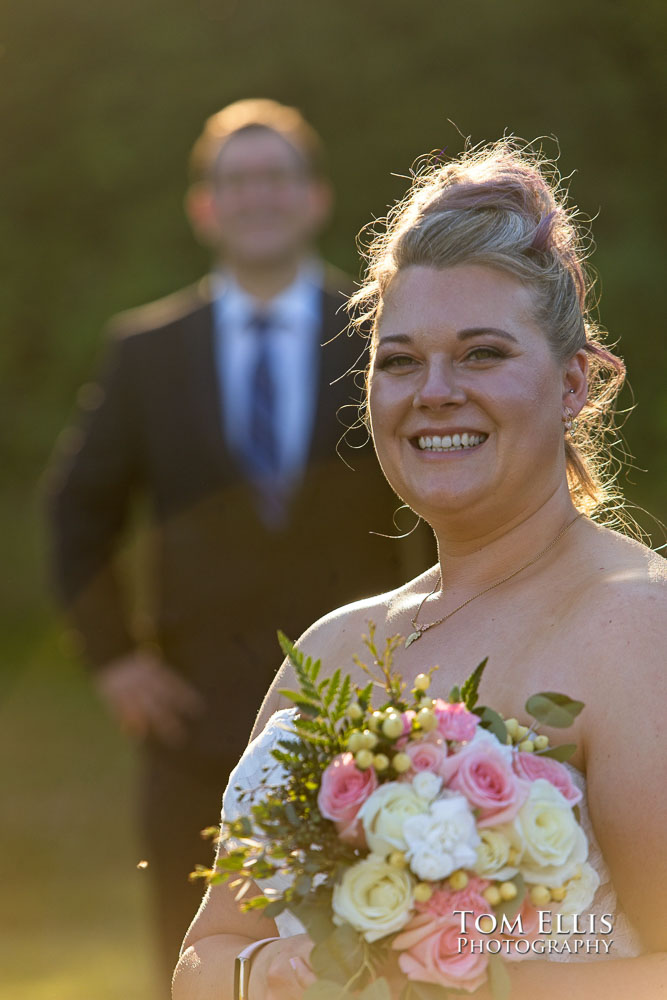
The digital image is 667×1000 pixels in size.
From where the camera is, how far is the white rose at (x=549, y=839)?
2.47 meters

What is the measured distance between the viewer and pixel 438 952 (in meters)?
2.46

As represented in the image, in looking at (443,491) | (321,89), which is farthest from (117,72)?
(443,491)

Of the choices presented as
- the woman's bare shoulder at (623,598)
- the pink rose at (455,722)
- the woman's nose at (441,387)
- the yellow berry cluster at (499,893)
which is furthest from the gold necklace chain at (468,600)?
the yellow berry cluster at (499,893)

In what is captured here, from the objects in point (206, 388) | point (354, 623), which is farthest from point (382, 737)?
point (206, 388)

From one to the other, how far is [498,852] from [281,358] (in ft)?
13.3

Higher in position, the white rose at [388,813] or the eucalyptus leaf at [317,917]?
the white rose at [388,813]

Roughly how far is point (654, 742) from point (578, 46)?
10.5m

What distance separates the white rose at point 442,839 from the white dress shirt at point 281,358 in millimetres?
3729

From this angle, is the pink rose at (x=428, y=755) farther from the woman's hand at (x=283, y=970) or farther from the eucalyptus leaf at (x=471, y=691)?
the woman's hand at (x=283, y=970)

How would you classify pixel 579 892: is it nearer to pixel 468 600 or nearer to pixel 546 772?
pixel 546 772

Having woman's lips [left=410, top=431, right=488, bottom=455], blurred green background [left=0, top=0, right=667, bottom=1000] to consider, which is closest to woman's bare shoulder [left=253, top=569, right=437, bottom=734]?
woman's lips [left=410, top=431, right=488, bottom=455]

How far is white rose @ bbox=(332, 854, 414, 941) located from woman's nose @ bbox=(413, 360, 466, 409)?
1107mm

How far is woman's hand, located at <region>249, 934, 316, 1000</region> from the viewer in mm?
2746

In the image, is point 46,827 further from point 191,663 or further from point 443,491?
point 443,491
